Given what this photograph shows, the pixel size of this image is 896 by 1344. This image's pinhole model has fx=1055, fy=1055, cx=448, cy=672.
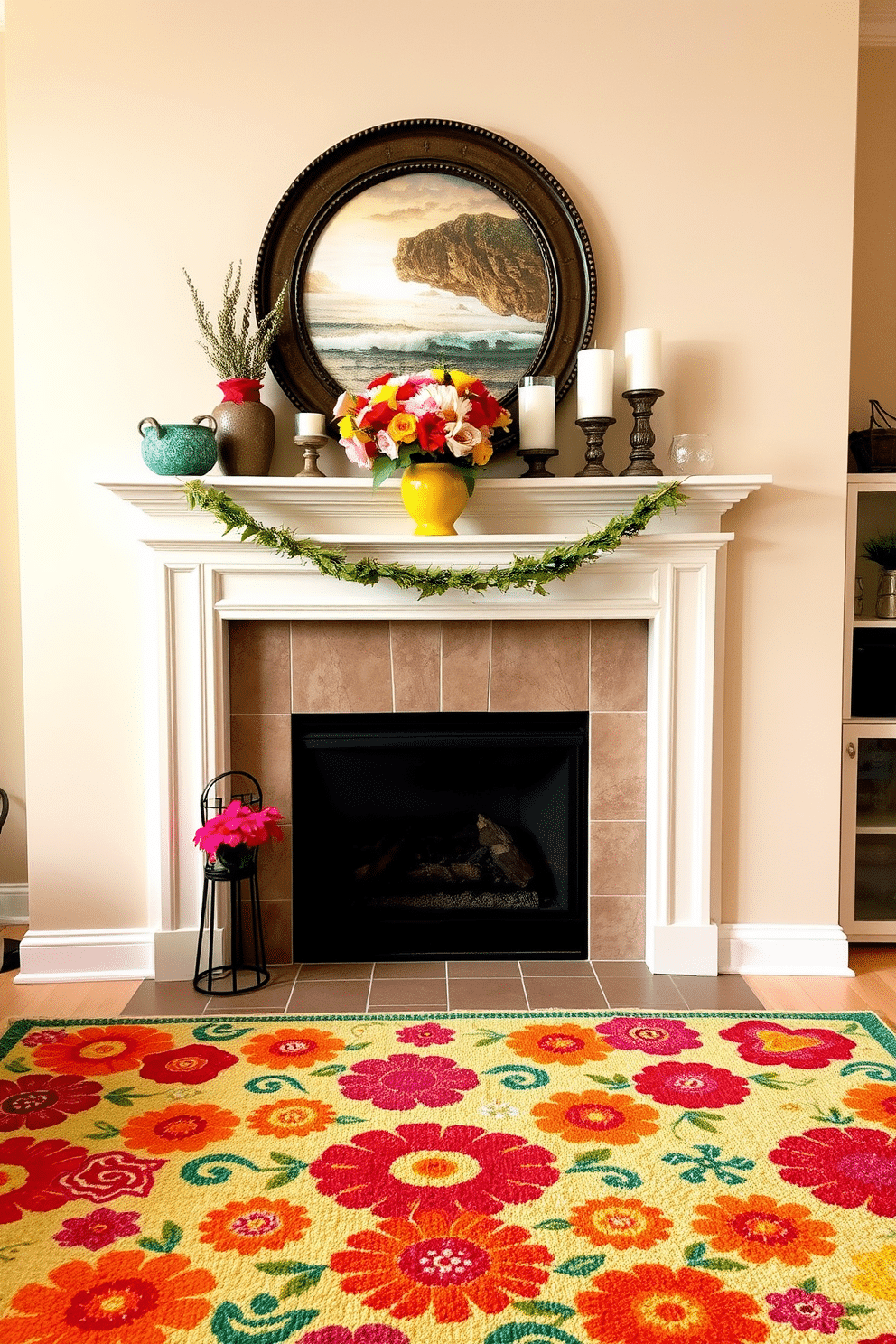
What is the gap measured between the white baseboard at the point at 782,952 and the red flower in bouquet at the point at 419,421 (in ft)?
5.05

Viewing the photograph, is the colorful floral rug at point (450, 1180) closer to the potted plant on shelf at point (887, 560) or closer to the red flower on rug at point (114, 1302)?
the red flower on rug at point (114, 1302)

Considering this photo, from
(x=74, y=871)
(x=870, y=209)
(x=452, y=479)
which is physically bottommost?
(x=74, y=871)

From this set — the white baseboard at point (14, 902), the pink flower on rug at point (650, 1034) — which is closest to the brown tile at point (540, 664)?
the pink flower on rug at point (650, 1034)

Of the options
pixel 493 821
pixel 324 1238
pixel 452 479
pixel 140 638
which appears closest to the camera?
pixel 324 1238

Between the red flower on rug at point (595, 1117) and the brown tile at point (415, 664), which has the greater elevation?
the brown tile at point (415, 664)

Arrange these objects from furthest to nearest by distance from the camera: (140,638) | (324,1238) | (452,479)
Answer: (140,638)
(452,479)
(324,1238)

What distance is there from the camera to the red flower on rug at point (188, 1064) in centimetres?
233

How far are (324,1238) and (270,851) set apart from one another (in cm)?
138

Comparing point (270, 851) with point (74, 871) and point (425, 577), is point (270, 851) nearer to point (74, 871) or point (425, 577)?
point (74, 871)

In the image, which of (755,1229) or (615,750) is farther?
(615,750)

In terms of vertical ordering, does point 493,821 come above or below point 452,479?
below

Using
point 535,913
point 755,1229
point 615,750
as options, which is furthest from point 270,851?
point 755,1229

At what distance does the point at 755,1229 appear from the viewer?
178 cm

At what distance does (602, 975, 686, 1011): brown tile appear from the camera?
2.75 m
